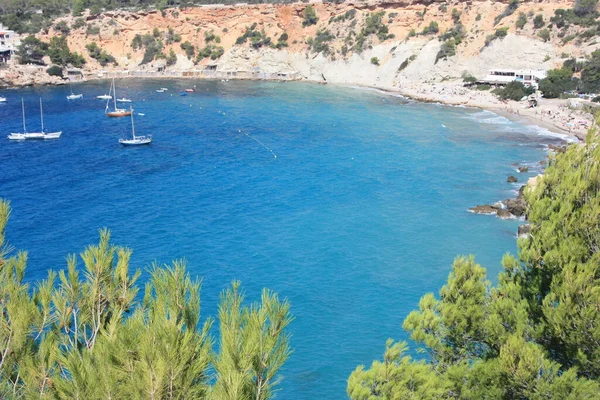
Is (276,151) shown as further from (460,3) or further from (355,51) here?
(460,3)

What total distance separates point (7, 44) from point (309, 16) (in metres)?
53.2

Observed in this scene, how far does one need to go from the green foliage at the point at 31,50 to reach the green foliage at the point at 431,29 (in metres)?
65.8

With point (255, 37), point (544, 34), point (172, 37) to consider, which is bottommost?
point (172, 37)

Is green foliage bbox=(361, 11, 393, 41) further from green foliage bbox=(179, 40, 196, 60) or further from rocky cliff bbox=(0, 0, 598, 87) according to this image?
green foliage bbox=(179, 40, 196, 60)

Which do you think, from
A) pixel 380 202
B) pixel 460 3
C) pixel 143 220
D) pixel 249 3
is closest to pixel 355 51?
pixel 460 3

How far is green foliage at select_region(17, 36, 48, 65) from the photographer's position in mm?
101062

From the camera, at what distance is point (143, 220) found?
3881 cm

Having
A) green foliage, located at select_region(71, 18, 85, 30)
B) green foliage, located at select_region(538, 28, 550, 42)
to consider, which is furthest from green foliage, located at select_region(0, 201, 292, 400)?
green foliage, located at select_region(71, 18, 85, 30)

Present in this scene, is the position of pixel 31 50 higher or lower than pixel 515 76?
lower

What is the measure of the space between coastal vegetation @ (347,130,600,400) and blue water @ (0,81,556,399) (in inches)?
379

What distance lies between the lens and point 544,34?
8350 centimetres

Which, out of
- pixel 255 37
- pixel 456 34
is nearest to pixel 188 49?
pixel 255 37

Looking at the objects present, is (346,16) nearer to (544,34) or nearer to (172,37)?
(172,37)

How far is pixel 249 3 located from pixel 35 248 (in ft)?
321
